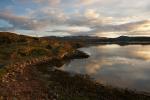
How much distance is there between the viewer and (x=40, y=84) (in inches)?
1016

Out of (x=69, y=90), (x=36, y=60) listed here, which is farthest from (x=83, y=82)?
(x=36, y=60)

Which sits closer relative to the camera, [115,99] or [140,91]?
[115,99]

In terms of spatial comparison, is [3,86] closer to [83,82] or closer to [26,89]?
[26,89]

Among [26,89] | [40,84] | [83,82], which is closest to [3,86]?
[26,89]

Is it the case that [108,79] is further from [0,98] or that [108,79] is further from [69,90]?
[0,98]

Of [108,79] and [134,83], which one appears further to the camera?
[108,79]

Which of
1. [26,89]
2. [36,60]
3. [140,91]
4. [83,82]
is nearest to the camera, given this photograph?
[26,89]

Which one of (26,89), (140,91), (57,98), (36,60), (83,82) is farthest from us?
(36,60)

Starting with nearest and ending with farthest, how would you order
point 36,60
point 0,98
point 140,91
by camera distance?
point 0,98 → point 140,91 → point 36,60

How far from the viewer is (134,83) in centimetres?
2897

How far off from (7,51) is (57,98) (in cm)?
3594

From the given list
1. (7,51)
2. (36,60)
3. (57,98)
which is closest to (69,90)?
(57,98)

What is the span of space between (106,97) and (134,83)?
365 inches

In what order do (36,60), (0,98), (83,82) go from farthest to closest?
(36,60) → (83,82) → (0,98)
